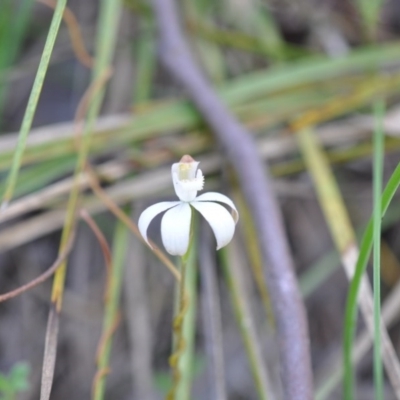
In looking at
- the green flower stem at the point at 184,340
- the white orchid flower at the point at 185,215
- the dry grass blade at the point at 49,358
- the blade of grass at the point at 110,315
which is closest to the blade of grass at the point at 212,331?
the green flower stem at the point at 184,340

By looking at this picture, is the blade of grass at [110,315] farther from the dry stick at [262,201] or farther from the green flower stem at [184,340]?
the dry stick at [262,201]

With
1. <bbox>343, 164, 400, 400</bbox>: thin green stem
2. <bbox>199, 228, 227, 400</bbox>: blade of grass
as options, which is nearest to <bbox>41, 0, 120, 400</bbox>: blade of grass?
<bbox>199, 228, 227, 400</bbox>: blade of grass

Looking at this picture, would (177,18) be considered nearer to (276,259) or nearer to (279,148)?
(279,148)

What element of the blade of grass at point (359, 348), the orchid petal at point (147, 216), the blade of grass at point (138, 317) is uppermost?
the blade of grass at point (138, 317)

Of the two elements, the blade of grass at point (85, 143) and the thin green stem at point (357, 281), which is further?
the blade of grass at point (85, 143)

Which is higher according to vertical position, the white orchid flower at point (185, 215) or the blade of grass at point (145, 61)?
the blade of grass at point (145, 61)

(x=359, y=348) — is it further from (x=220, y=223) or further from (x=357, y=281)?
(x=220, y=223)

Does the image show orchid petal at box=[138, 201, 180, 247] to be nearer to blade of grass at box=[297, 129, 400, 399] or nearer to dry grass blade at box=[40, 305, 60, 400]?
dry grass blade at box=[40, 305, 60, 400]
